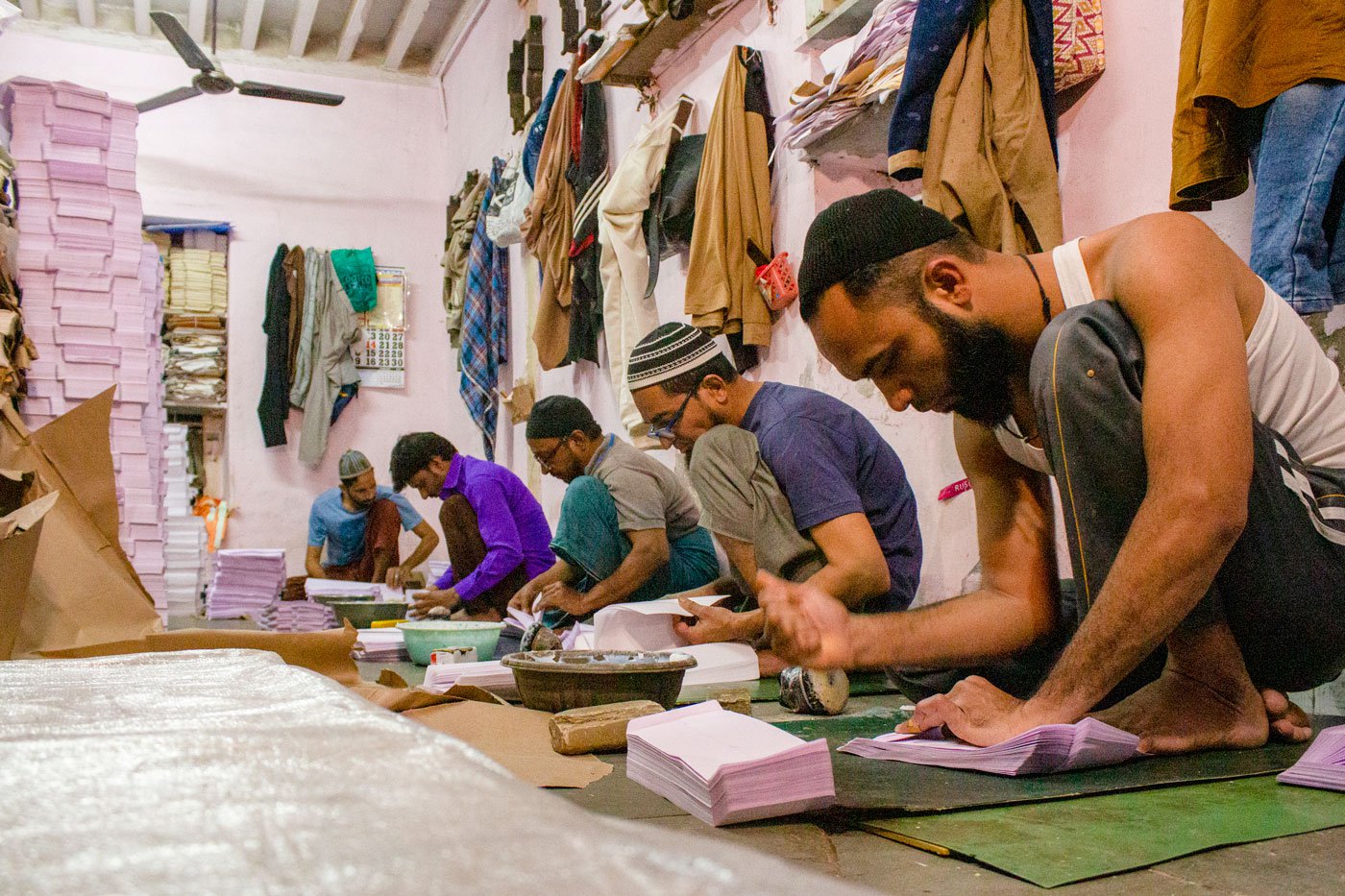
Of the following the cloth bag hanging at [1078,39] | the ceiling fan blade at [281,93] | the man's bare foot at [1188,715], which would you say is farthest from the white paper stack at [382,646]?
the ceiling fan blade at [281,93]

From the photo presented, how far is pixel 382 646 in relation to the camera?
3201mm

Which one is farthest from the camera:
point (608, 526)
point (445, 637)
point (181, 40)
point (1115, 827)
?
point (181, 40)

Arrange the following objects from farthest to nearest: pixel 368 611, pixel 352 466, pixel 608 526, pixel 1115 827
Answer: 1. pixel 352 466
2. pixel 368 611
3. pixel 608 526
4. pixel 1115 827

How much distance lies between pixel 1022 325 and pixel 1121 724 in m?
0.66

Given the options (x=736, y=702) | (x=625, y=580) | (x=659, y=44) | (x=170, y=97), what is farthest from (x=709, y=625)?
(x=170, y=97)

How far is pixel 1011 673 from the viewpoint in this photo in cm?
Result: 188

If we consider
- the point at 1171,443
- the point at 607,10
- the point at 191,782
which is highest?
the point at 607,10

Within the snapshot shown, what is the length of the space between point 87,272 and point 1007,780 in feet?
13.4

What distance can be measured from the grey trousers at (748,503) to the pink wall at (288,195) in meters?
5.99

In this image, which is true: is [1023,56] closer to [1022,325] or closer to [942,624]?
[1022,325]

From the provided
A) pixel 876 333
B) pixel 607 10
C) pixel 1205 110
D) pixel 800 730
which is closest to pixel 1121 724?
pixel 800 730

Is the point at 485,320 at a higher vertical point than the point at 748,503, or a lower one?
higher

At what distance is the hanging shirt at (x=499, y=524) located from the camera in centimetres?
435

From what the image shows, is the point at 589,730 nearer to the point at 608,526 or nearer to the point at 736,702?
the point at 736,702
